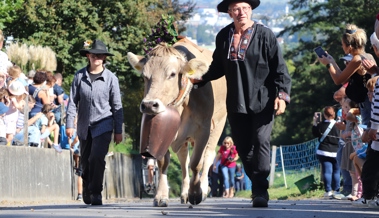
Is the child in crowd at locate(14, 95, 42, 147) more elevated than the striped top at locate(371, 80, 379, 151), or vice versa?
the child in crowd at locate(14, 95, 42, 147)

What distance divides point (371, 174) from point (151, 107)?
263 centimetres

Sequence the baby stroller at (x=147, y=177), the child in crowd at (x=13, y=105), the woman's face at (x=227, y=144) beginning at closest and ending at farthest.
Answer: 1. the child in crowd at (x=13, y=105)
2. the baby stroller at (x=147, y=177)
3. the woman's face at (x=227, y=144)

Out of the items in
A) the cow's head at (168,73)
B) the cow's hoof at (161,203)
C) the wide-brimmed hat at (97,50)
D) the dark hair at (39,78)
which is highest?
the dark hair at (39,78)

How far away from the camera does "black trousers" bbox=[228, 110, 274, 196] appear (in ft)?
42.3

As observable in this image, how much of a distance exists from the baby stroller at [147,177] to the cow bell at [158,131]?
1276 centimetres

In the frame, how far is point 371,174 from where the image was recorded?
12.2 metres

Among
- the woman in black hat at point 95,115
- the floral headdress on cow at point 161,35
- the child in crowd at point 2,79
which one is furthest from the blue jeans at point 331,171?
the woman in black hat at point 95,115

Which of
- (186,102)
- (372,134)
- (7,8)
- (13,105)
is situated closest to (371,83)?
(372,134)

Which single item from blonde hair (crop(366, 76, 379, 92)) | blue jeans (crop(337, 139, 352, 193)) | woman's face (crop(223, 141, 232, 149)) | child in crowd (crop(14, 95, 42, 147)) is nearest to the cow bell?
blonde hair (crop(366, 76, 379, 92))

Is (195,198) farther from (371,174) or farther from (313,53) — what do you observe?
(313,53)

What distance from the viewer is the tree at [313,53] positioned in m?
61.2

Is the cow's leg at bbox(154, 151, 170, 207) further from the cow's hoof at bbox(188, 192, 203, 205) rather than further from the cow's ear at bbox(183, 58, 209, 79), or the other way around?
the cow's ear at bbox(183, 58, 209, 79)

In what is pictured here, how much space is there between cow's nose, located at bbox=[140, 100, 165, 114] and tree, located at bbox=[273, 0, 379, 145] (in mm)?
45462

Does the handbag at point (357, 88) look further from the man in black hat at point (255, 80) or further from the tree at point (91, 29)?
the tree at point (91, 29)
